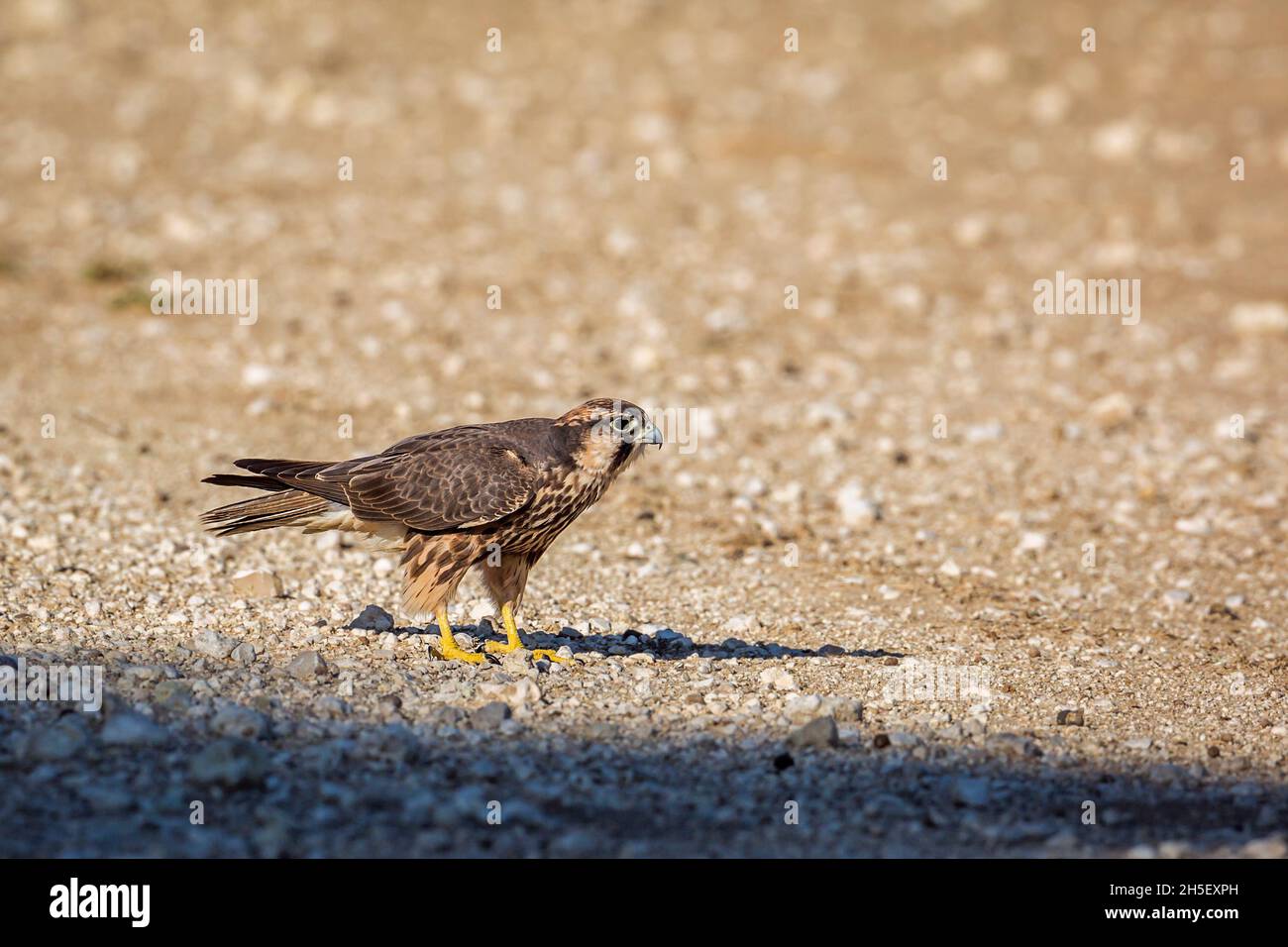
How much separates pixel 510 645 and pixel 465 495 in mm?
812

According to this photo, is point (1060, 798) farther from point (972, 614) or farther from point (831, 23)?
point (831, 23)

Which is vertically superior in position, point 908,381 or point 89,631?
point 908,381

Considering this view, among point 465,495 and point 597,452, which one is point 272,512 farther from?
point 597,452

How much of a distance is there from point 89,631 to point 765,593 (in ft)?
12.5

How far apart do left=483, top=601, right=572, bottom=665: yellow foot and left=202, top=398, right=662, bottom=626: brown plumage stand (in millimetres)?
82

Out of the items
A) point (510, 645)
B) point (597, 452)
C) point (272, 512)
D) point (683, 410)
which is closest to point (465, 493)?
point (597, 452)

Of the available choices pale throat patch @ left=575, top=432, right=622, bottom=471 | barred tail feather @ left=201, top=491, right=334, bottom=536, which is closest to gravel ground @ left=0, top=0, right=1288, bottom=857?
barred tail feather @ left=201, top=491, right=334, bottom=536

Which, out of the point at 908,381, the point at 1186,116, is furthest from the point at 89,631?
the point at 1186,116

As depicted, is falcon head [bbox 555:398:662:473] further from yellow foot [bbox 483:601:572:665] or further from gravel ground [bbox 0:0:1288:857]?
gravel ground [bbox 0:0:1288:857]

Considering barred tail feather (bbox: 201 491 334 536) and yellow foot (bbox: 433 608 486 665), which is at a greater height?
barred tail feather (bbox: 201 491 334 536)

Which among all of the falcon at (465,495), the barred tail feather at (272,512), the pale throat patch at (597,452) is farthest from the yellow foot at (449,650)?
the pale throat patch at (597,452)

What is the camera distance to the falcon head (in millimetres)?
A: 7113
